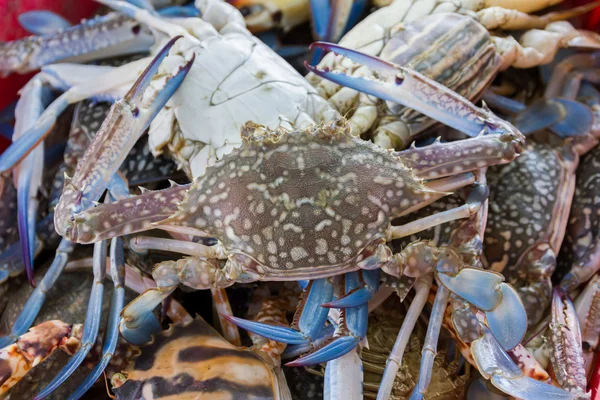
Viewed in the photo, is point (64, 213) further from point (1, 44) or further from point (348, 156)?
point (1, 44)

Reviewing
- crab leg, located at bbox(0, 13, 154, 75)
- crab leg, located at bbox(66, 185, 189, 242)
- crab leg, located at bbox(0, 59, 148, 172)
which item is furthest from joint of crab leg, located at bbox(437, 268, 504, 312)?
crab leg, located at bbox(0, 13, 154, 75)

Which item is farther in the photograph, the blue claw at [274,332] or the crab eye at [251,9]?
the crab eye at [251,9]

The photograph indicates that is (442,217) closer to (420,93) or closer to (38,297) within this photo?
(420,93)

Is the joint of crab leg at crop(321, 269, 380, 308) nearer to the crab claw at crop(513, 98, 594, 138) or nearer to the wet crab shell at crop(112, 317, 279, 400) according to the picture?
the wet crab shell at crop(112, 317, 279, 400)

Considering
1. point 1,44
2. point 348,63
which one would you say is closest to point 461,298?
point 348,63

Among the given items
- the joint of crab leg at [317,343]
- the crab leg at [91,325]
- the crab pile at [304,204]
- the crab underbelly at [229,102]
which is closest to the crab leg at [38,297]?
the crab pile at [304,204]

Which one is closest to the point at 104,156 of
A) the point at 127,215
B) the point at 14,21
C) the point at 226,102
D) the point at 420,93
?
the point at 127,215

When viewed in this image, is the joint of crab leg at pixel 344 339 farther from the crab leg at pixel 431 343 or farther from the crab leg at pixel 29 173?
the crab leg at pixel 29 173
